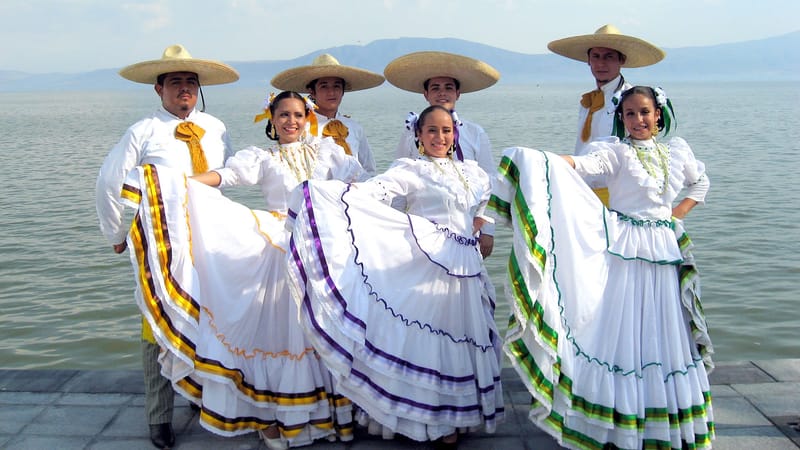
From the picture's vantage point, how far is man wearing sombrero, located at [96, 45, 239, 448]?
342 centimetres

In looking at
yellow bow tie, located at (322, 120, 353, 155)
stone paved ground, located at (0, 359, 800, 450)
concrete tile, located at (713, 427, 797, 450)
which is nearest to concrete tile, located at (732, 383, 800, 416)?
stone paved ground, located at (0, 359, 800, 450)

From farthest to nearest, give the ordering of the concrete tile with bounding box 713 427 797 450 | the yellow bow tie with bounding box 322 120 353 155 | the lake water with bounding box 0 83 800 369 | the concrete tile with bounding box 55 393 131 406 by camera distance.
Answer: the lake water with bounding box 0 83 800 369, the yellow bow tie with bounding box 322 120 353 155, the concrete tile with bounding box 55 393 131 406, the concrete tile with bounding box 713 427 797 450

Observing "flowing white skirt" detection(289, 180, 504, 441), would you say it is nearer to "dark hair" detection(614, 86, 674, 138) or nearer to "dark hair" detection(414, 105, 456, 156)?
"dark hair" detection(414, 105, 456, 156)

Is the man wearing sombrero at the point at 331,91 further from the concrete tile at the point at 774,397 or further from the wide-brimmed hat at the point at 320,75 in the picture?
the concrete tile at the point at 774,397

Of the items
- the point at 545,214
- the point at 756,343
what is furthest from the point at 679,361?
the point at 756,343

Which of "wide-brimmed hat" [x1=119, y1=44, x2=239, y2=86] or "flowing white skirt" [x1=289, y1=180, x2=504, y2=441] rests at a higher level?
"wide-brimmed hat" [x1=119, y1=44, x2=239, y2=86]

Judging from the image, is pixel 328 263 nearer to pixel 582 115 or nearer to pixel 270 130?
pixel 270 130

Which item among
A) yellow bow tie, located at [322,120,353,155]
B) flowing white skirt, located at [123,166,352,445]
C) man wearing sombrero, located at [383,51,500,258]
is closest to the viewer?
flowing white skirt, located at [123,166,352,445]

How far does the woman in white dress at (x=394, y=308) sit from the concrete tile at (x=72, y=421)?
4.34 feet

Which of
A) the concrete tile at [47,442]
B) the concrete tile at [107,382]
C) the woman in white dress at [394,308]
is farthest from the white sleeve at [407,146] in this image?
the concrete tile at [47,442]

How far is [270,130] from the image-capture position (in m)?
3.95

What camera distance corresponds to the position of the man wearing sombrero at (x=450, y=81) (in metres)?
4.13

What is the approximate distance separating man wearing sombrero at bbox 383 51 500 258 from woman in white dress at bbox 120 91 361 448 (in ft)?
3.60

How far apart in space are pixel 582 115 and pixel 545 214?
5.55 ft
